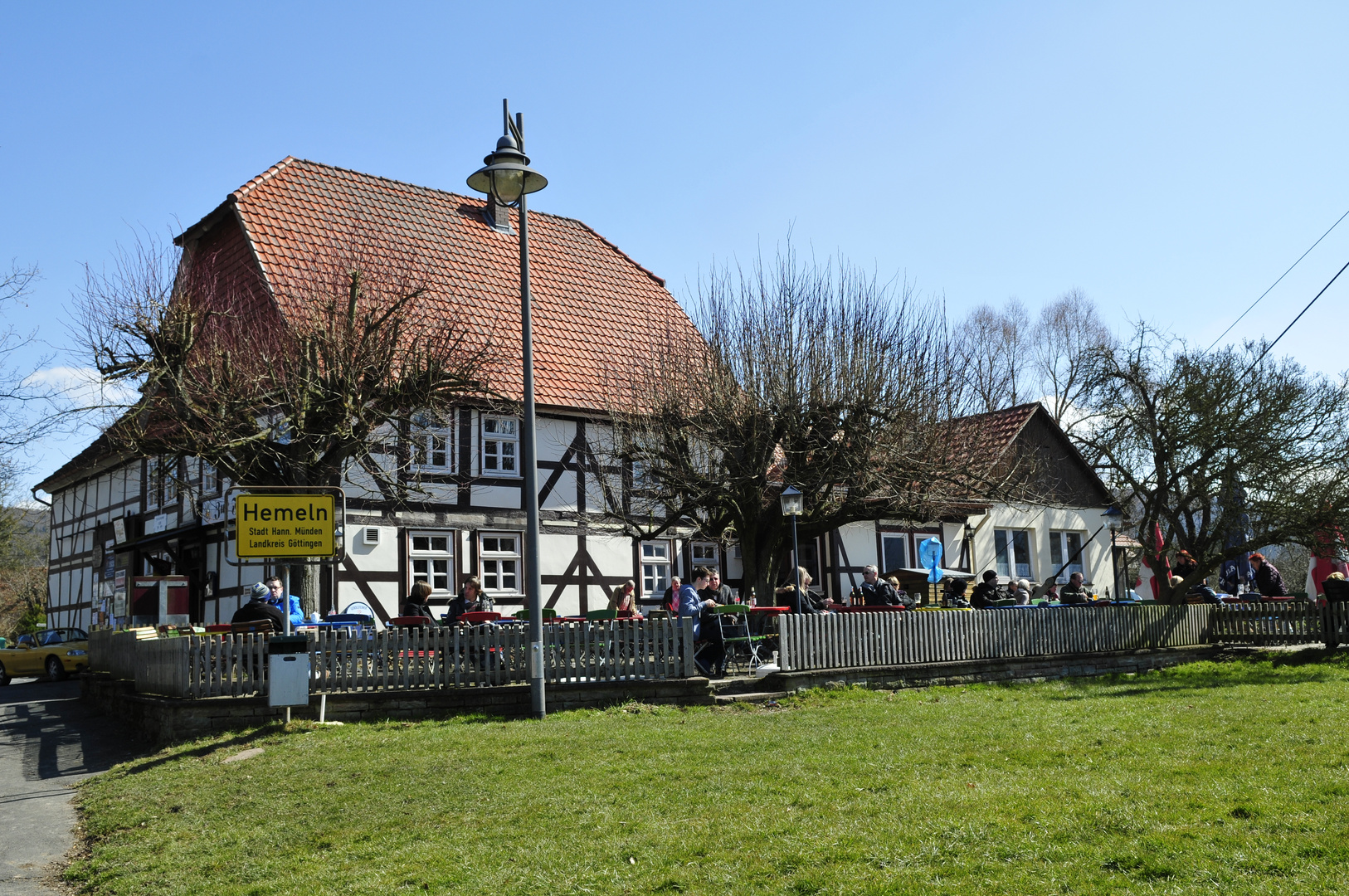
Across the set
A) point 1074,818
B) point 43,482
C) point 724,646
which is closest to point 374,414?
point 724,646

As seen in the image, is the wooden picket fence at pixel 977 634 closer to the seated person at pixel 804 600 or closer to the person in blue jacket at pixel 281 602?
the seated person at pixel 804 600

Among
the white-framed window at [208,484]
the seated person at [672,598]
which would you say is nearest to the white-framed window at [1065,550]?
the seated person at [672,598]

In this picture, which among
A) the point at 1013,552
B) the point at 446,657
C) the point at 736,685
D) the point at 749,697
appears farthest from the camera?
the point at 1013,552

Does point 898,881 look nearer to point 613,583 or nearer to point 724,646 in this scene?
point 724,646

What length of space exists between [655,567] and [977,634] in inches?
378

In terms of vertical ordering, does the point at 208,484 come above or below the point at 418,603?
above

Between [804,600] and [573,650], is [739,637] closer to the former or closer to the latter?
[804,600]

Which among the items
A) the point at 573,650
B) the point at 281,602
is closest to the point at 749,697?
the point at 573,650

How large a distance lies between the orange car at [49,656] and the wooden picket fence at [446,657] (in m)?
16.6

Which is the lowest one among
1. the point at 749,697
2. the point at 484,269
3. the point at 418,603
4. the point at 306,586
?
the point at 749,697

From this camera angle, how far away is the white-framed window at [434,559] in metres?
21.2

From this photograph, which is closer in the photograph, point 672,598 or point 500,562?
point 672,598

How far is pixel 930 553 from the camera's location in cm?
2992

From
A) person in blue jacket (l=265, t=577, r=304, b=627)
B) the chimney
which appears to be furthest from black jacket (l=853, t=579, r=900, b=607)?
the chimney
